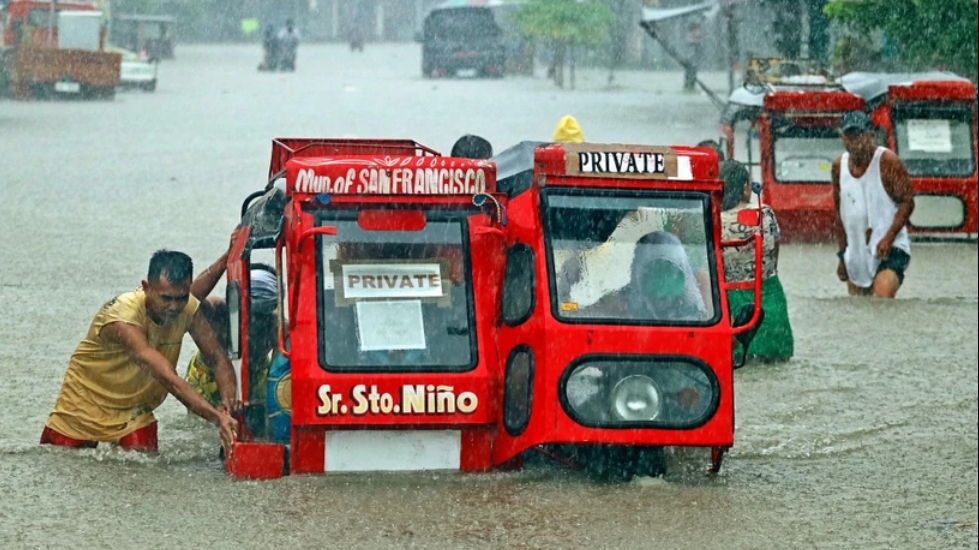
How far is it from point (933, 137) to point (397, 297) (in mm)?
9671

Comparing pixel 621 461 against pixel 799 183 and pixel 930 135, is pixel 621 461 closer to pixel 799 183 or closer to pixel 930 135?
pixel 799 183

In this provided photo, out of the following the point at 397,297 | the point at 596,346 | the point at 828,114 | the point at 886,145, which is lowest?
the point at 596,346

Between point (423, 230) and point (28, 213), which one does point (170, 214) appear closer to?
point (28, 213)

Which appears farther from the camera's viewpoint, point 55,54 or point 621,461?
point 55,54

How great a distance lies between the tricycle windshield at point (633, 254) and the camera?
6.73 metres

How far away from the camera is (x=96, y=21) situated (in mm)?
32812

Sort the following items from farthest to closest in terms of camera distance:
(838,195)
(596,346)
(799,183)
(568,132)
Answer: (799,183) → (838,195) → (568,132) → (596,346)

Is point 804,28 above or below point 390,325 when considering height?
above

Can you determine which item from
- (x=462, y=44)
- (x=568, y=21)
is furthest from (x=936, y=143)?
(x=568, y=21)

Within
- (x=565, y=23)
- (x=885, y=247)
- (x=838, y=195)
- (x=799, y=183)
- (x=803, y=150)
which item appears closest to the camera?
(x=885, y=247)

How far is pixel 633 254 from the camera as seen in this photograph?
686 centimetres

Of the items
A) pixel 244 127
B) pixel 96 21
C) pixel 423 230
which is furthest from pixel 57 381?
pixel 96 21

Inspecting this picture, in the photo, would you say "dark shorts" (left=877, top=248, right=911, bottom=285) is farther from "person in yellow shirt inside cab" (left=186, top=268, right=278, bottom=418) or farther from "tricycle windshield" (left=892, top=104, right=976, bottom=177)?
"person in yellow shirt inside cab" (left=186, top=268, right=278, bottom=418)

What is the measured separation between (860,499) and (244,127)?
19606mm
